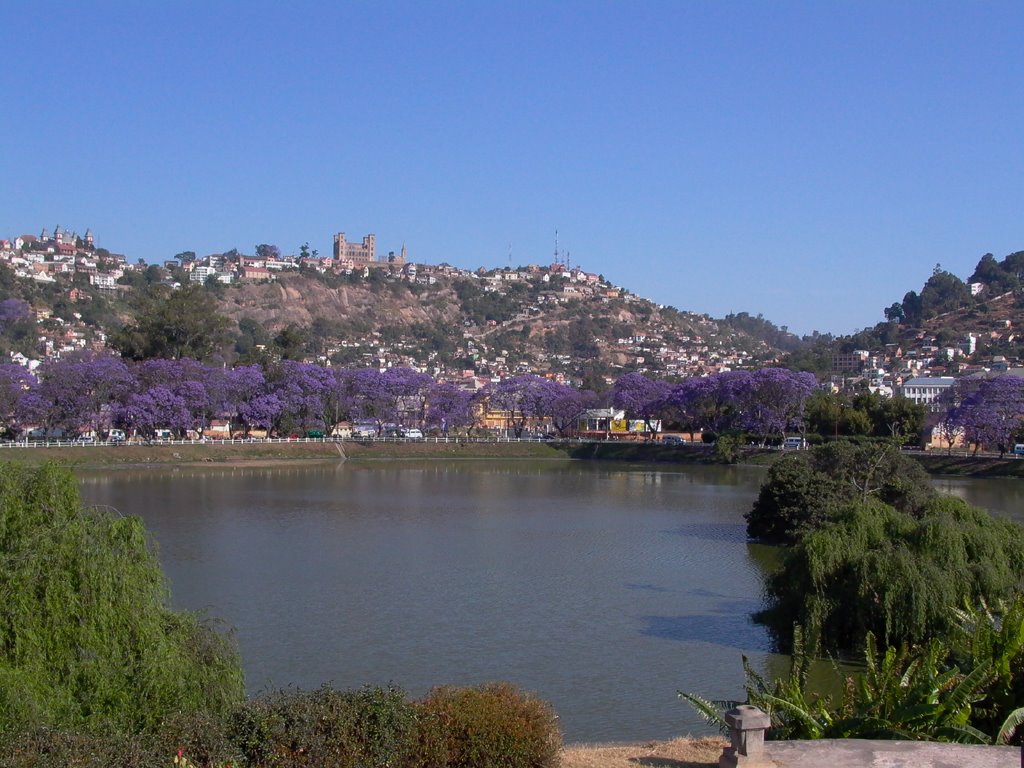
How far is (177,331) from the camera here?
3110 inches

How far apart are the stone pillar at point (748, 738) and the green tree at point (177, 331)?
235 ft

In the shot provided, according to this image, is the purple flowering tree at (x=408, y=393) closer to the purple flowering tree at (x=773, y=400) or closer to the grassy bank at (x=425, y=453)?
the grassy bank at (x=425, y=453)

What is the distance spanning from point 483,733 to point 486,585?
57.0 feet

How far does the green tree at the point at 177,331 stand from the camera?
77688mm

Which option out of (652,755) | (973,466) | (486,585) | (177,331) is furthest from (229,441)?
(652,755)

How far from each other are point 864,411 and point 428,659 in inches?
2333

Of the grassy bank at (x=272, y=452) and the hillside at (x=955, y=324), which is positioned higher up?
the hillside at (x=955, y=324)

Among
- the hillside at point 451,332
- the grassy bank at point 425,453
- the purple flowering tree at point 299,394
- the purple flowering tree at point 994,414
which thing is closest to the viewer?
the grassy bank at point 425,453

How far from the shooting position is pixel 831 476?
35688mm

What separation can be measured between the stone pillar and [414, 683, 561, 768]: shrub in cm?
175

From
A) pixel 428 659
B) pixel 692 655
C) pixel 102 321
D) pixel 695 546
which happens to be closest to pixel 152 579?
pixel 428 659

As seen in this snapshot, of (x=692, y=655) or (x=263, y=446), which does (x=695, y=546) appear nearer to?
(x=692, y=655)

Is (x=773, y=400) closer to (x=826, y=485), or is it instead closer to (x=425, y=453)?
(x=425, y=453)

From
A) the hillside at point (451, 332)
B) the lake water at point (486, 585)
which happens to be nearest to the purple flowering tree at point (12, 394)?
the lake water at point (486, 585)
